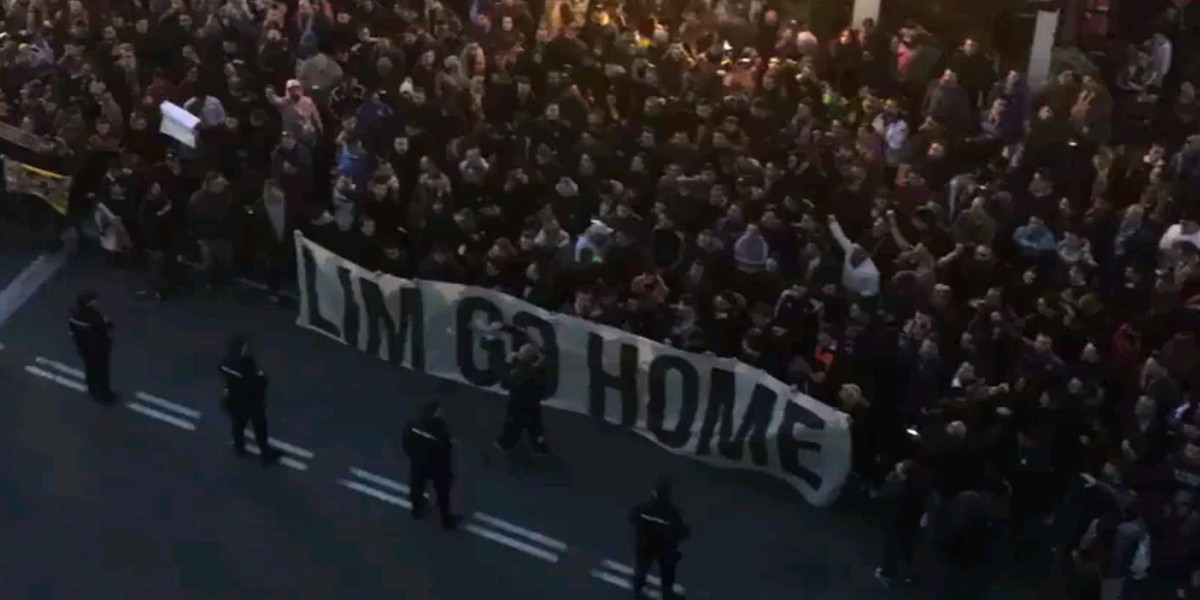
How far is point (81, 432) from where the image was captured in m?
14.7

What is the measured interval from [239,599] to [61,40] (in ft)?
27.2

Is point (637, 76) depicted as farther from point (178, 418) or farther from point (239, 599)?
point (239, 599)

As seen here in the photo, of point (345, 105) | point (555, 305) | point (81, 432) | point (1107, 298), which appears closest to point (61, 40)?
point (345, 105)

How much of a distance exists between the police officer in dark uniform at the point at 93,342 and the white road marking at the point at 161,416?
0.23 meters

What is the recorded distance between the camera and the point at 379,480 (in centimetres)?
1419

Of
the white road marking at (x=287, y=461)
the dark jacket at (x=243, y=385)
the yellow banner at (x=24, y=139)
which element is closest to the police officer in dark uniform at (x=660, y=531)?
the white road marking at (x=287, y=461)

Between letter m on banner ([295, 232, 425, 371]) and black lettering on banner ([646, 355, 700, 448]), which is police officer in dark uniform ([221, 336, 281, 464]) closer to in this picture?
letter m on banner ([295, 232, 425, 371])

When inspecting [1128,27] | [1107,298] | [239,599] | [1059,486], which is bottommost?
[239,599]

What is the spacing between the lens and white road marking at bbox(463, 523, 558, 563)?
43.9 feet

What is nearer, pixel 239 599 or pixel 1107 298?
pixel 239 599

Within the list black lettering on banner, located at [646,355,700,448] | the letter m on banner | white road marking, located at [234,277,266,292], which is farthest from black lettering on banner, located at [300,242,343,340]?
black lettering on banner, located at [646,355,700,448]

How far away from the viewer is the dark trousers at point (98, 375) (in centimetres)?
1484

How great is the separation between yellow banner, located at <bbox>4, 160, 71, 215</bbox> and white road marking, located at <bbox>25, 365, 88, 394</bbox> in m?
2.21

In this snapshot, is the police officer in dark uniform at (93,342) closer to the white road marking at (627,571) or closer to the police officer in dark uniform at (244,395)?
the police officer in dark uniform at (244,395)
